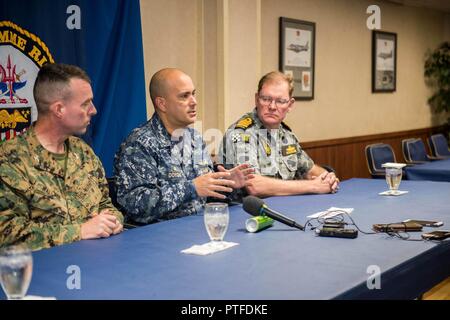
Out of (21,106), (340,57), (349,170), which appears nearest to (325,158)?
(349,170)

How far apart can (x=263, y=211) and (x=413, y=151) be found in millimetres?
4385

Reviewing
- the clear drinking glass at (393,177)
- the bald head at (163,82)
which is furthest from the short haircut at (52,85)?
the clear drinking glass at (393,177)

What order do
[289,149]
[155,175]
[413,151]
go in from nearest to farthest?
[155,175], [289,149], [413,151]

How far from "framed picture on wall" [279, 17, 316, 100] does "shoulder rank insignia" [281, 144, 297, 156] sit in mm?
2626

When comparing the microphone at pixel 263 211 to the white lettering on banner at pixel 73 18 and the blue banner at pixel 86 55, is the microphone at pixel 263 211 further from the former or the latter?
the white lettering on banner at pixel 73 18

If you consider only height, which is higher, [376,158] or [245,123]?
[245,123]

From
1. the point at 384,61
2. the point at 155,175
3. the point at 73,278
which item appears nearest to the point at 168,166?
the point at 155,175

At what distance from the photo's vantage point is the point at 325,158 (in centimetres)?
701

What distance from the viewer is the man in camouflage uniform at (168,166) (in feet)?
8.79

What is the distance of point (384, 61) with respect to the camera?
8.12 m

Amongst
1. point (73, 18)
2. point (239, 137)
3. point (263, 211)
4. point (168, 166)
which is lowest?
point (263, 211)

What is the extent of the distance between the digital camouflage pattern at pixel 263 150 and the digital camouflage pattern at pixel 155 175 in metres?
0.43

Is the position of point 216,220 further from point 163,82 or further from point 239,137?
point 239,137

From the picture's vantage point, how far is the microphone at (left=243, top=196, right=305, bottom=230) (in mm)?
2238
